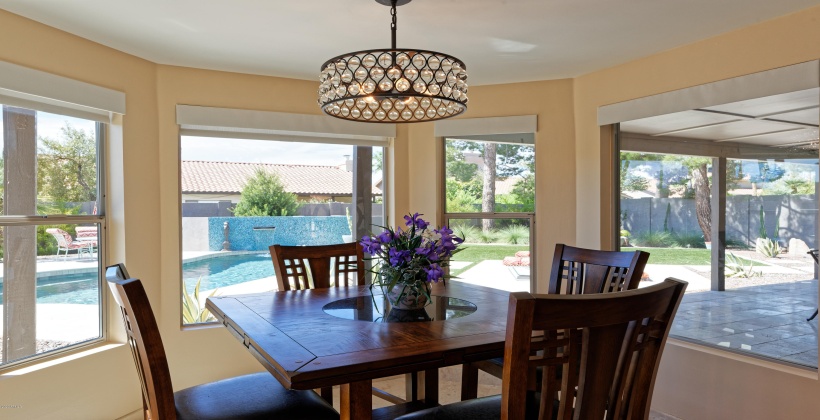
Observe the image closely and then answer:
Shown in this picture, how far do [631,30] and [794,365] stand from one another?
1857 mm

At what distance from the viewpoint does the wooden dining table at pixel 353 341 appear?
1521 mm

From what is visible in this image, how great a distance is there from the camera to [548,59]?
3342 mm

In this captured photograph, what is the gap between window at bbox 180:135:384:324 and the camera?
3658mm

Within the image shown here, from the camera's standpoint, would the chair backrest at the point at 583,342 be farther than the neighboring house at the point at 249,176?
Result: No

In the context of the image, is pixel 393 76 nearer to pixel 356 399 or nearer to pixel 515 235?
pixel 356 399

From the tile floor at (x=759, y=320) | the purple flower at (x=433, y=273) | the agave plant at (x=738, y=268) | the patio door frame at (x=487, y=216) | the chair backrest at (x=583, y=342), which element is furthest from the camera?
the patio door frame at (x=487, y=216)

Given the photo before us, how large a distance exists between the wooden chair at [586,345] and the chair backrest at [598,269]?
877 mm

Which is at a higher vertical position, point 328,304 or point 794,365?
point 328,304

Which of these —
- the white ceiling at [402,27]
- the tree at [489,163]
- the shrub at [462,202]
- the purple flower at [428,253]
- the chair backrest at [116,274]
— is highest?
the white ceiling at [402,27]

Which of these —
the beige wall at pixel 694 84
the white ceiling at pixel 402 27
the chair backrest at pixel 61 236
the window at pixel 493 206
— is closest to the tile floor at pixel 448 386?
the window at pixel 493 206

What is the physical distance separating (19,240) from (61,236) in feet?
0.74

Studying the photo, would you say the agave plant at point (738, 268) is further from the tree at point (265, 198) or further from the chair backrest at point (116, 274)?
the chair backrest at point (116, 274)

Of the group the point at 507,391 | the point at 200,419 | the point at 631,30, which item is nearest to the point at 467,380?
the point at 200,419

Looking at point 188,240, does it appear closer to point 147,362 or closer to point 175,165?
point 175,165
